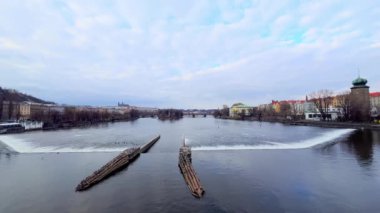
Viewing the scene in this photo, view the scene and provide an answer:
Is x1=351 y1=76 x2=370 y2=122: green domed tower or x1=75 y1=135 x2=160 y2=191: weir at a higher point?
x1=351 y1=76 x2=370 y2=122: green domed tower

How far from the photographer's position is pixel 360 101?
192 ft

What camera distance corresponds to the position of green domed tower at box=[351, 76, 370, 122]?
5444 cm

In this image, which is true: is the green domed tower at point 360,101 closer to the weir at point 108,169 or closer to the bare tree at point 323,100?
the bare tree at point 323,100

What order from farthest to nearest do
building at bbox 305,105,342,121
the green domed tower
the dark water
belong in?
building at bbox 305,105,342,121
the green domed tower
the dark water

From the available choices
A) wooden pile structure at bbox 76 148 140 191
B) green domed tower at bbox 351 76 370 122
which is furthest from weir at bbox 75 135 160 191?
green domed tower at bbox 351 76 370 122

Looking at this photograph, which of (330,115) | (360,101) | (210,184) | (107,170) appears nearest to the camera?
(210,184)

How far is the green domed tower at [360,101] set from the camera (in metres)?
54.4

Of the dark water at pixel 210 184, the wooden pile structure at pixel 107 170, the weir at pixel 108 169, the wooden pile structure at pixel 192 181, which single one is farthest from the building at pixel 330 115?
the wooden pile structure at pixel 192 181

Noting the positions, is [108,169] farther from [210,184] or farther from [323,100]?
[323,100]

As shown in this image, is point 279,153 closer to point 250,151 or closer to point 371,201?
point 250,151

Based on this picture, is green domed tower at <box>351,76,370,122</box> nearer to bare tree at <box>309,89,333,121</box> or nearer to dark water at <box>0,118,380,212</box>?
bare tree at <box>309,89,333,121</box>

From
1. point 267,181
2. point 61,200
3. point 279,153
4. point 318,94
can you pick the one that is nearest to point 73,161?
point 61,200

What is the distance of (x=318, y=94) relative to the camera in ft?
233

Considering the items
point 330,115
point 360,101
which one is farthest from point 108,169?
point 330,115
